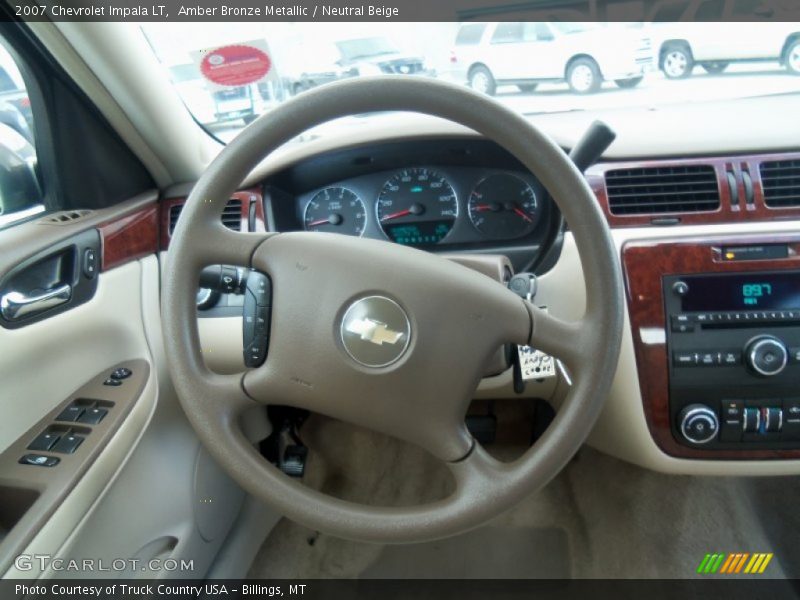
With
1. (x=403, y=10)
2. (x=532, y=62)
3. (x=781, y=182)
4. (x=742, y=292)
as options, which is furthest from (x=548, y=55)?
(x=742, y=292)

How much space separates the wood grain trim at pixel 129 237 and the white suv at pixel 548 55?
839 mm

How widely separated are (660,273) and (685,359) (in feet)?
0.61

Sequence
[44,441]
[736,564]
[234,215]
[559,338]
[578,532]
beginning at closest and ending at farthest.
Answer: [559,338]
[44,441]
[234,215]
[736,564]
[578,532]

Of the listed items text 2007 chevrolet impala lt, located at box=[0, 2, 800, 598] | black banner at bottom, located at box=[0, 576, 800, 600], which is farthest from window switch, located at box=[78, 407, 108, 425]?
black banner at bottom, located at box=[0, 576, 800, 600]

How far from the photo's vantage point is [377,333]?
92 centimetres

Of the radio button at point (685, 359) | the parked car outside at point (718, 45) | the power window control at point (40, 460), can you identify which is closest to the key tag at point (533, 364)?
the radio button at point (685, 359)

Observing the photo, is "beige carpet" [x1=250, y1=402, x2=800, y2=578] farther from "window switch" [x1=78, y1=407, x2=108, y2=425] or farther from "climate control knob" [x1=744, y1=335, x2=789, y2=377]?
"window switch" [x1=78, y1=407, x2=108, y2=425]

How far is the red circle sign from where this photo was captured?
4.52 feet

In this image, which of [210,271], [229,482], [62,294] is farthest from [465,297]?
[229,482]

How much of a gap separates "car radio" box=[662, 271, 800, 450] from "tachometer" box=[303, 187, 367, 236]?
29.1 inches

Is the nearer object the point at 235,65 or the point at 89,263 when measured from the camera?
the point at 89,263

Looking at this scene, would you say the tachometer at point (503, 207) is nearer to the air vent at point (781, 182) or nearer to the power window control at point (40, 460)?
the air vent at point (781, 182)

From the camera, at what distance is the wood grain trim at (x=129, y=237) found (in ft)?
4.35

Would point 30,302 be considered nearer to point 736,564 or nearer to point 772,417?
point 772,417
